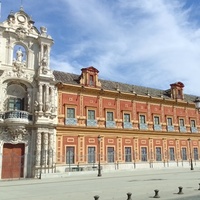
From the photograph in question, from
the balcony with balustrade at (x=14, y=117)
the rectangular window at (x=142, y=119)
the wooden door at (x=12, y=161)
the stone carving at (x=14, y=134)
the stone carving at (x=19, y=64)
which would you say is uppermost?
the stone carving at (x=19, y=64)

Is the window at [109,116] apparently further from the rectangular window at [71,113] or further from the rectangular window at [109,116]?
the rectangular window at [71,113]

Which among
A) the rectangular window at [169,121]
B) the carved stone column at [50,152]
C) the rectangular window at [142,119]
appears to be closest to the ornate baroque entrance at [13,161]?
the carved stone column at [50,152]

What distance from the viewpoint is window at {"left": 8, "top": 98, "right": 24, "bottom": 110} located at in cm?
2327

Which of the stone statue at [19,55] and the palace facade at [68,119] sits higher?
the stone statue at [19,55]

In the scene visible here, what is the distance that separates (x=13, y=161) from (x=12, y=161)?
8cm

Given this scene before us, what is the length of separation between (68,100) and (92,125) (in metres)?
3.54

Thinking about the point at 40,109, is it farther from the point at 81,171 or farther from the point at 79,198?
the point at 79,198

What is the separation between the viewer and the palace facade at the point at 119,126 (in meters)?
25.7

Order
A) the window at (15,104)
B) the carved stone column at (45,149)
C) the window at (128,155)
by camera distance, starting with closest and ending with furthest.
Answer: the carved stone column at (45,149)
the window at (15,104)
the window at (128,155)

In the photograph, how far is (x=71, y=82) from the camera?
1078 inches

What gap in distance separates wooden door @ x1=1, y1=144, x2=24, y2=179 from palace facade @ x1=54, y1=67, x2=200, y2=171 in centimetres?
344

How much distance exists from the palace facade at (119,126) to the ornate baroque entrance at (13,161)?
11.2 feet

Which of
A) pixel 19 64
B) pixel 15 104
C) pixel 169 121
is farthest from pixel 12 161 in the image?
pixel 169 121

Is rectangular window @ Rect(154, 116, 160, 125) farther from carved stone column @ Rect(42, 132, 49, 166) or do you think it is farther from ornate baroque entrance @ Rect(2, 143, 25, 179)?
ornate baroque entrance @ Rect(2, 143, 25, 179)
